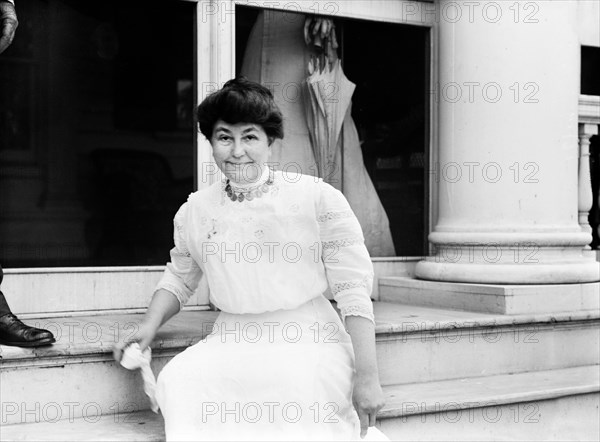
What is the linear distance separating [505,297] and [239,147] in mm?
1949

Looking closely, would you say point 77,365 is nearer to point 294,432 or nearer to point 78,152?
point 294,432

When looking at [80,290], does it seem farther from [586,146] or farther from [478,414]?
[586,146]

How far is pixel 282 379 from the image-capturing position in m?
2.88

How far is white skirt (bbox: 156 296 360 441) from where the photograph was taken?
2.84m

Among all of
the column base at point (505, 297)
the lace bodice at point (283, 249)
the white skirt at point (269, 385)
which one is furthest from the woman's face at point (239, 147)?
the column base at point (505, 297)

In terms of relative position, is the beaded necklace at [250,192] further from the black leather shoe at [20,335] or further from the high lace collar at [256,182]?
the black leather shoe at [20,335]

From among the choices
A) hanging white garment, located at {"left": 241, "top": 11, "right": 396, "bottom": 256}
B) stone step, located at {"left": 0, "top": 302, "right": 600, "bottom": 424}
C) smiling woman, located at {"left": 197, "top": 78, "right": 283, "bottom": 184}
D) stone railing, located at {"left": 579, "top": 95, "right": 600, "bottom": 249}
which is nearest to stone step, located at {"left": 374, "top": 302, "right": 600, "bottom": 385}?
stone step, located at {"left": 0, "top": 302, "right": 600, "bottom": 424}

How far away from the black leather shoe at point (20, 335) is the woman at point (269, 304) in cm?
52

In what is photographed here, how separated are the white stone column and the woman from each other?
6.14 ft

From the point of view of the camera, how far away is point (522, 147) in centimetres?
461

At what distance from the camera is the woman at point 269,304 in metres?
2.84

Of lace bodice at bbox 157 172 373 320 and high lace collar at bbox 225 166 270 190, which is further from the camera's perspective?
high lace collar at bbox 225 166 270 190

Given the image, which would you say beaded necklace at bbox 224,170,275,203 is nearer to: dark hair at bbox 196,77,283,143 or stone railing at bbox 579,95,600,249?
dark hair at bbox 196,77,283,143

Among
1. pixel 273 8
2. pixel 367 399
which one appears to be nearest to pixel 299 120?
pixel 273 8
